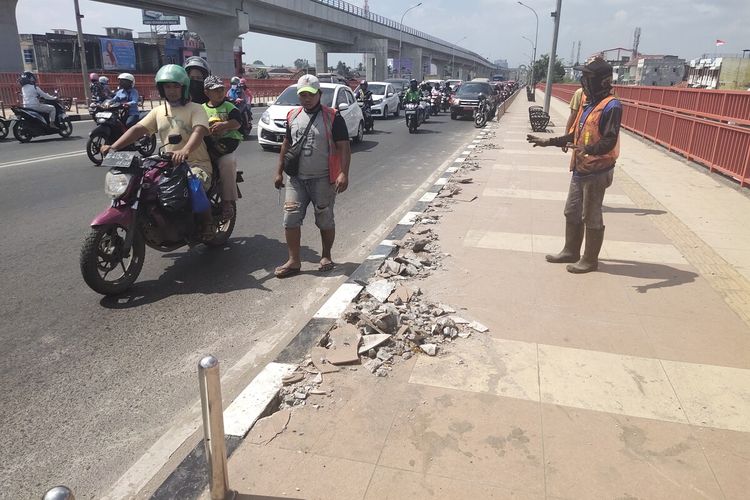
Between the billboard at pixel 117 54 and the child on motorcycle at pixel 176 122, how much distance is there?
50.7 metres

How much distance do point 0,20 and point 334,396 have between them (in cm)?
2672

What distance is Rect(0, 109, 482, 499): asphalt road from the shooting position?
2818mm

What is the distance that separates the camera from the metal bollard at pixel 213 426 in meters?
1.92

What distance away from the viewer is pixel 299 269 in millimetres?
5371

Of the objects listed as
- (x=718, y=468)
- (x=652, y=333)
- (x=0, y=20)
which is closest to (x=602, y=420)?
(x=718, y=468)

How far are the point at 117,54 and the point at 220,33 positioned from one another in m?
17.7

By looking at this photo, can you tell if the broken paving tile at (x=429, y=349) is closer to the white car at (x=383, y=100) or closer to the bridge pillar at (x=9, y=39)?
the white car at (x=383, y=100)

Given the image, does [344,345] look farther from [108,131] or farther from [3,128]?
[3,128]

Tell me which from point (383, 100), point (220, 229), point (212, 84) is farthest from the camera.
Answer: point (383, 100)

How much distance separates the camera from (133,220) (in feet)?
15.0

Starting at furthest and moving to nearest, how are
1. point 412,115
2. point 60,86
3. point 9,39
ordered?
1. point 60,86
2. point 9,39
3. point 412,115

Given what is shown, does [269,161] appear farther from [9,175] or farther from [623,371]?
[623,371]

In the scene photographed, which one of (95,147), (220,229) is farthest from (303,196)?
(95,147)

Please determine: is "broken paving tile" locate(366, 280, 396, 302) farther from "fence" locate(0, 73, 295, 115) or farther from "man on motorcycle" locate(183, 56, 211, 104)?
"fence" locate(0, 73, 295, 115)
